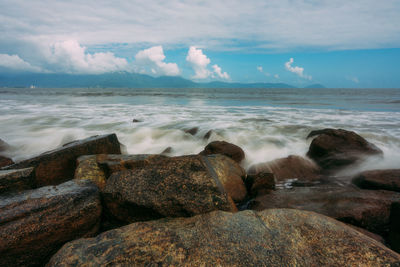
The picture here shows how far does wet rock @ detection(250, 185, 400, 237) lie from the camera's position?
3.25 meters

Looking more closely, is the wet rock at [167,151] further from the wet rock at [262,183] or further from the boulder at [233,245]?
the boulder at [233,245]

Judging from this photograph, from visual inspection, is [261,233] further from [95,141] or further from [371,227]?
[95,141]

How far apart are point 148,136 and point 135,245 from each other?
26.7ft

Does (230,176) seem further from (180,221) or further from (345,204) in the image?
(180,221)

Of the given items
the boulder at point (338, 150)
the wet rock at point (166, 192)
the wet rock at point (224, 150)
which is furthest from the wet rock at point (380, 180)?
the wet rock at point (166, 192)

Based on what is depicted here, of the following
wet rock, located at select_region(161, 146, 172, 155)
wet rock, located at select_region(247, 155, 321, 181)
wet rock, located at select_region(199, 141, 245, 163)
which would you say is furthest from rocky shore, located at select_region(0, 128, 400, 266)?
wet rock, located at select_region(161, 146, 172, 155)

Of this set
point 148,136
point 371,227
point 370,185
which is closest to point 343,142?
point 370,185

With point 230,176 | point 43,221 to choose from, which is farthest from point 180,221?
point 230,176

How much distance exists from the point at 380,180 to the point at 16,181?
6.56 meters

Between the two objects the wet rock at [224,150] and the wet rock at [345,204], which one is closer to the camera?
the wet rock at [345,204]

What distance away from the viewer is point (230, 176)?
185 inches

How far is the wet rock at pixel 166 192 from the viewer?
271 cm

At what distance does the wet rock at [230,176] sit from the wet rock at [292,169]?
1504 mm

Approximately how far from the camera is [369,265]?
6.00 feet
